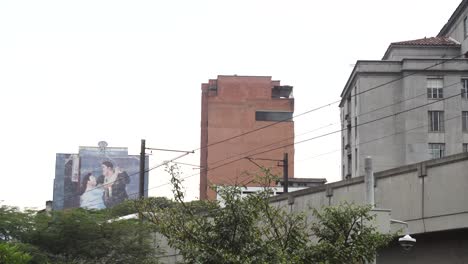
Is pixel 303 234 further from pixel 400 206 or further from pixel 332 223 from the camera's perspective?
pixel 400 206

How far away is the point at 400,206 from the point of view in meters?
20.5

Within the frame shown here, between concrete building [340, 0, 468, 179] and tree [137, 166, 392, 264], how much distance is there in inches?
2124

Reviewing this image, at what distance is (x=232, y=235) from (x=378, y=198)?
31.0 feet

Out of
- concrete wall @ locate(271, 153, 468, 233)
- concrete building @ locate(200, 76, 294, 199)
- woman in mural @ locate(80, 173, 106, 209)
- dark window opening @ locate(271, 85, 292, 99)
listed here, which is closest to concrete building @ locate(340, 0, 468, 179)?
concrete building @ locate(200, 76, 294, 199)

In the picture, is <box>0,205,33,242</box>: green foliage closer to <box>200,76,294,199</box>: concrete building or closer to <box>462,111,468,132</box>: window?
<box>462,111,468,132</box>: window

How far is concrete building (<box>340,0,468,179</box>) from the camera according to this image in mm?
67750

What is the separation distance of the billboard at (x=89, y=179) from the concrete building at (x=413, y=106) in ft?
212

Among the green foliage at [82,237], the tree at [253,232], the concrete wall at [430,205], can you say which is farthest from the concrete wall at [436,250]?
the green foliage at [82,237]

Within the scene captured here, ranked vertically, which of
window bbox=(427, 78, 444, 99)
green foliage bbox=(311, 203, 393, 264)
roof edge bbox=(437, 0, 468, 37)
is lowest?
green foliage bbox=(311, 203, 393, 264)

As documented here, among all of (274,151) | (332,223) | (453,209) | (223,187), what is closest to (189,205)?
(223,187)

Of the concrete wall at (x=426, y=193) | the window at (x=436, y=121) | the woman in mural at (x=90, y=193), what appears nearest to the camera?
the concrete wall at (x=426, y=193)

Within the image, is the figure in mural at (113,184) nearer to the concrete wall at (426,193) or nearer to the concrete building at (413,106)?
the concrete building at (413,106)

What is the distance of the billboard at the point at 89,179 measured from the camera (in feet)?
419

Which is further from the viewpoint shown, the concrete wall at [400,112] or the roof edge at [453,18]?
the concrete wall at [400,112]
